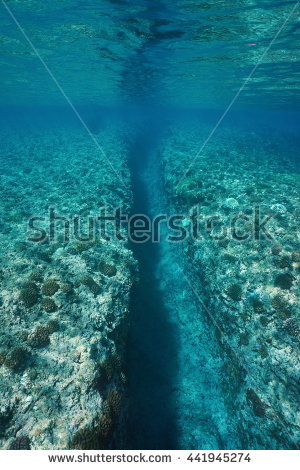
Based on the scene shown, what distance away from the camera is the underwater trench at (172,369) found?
38.3 feet

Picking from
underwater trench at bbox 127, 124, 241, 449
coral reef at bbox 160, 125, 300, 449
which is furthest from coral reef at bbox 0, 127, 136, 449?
coral reef at bbox 160, 125, 300, 449

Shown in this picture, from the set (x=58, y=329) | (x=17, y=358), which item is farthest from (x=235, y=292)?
(x=17, y=358)

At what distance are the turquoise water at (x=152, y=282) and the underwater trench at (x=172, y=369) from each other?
0.07 metres

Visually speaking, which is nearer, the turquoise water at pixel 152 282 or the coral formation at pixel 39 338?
the turquoise water at pixel 152 282

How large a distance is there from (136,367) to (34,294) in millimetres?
7406

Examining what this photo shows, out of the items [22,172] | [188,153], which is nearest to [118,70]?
[188,153]

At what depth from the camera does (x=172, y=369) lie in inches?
560

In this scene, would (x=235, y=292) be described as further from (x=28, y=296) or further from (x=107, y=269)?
(x=28, y=296)

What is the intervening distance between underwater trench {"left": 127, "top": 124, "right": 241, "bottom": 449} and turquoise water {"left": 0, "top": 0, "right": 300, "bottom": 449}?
69 mm

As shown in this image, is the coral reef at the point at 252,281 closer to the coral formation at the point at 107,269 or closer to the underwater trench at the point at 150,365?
the underwater trench at the point at 150,365

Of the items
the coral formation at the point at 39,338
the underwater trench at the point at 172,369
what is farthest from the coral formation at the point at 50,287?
the underwater trench at the point at 172,369


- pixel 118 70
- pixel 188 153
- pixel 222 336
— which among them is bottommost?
pixel 222 336
